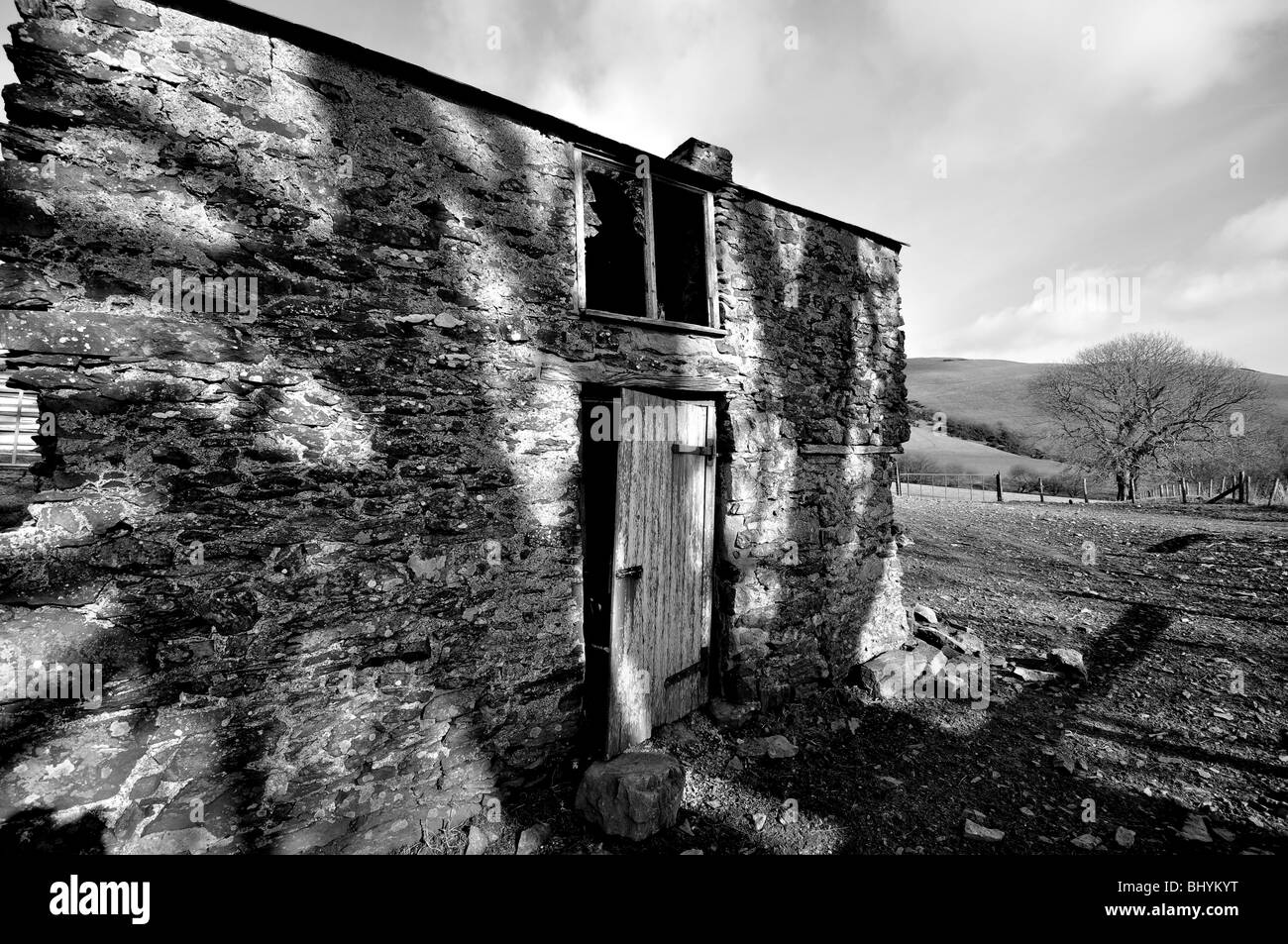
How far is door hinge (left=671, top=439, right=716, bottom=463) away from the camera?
165 inches

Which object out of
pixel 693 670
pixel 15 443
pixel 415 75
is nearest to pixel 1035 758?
pixel 693 670

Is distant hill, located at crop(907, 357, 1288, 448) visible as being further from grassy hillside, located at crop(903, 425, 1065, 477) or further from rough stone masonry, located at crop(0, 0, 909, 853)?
rough stone masonry, located at crop(0, 0, 909, 853)

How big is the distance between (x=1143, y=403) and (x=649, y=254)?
3307cm

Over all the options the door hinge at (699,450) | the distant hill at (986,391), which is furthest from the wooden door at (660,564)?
the distant hill at (986,391)

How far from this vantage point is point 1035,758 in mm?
3977

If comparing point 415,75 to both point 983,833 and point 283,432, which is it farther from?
point 983,833

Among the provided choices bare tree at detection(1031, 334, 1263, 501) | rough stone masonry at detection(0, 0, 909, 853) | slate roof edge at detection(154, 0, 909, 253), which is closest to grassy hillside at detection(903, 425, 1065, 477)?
bare tree at detection(1031, 334, 1263, 501)

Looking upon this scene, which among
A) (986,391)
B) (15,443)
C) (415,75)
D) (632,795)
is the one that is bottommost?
(632,795)

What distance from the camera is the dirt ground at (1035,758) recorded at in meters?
3.23

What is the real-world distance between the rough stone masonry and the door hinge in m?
0.73

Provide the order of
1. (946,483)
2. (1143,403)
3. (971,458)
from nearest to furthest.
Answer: (1143,403), (946,483), (971,458)

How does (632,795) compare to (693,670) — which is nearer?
(632,795)

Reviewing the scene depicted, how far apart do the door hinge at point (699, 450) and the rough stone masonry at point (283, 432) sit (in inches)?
28.7

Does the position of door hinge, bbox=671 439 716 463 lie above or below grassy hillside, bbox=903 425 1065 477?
below
